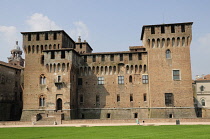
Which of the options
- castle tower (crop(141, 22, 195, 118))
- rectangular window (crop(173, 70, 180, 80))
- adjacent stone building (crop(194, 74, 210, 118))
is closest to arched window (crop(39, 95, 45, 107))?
castle tower (crop(141, 22, 195, 118))

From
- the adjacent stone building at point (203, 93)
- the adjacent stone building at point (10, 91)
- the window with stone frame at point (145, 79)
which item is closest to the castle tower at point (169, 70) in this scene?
the window with stone frame at point (145, 79)

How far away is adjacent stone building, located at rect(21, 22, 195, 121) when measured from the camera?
3478cm

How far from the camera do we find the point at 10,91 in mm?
43625

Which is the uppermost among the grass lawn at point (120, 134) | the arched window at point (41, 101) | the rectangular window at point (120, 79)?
the rectangular window at point (120, 79)

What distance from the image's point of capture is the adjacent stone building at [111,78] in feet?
114

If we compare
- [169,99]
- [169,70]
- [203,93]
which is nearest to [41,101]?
[169,99]

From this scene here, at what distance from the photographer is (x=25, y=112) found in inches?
1422

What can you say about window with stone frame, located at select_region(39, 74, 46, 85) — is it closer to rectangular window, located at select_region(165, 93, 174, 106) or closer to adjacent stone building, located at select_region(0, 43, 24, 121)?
adjacent stone building, located at select_region(0, 43, 24, 121)

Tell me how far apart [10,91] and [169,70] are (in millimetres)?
32240

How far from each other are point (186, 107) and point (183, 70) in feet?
20.2

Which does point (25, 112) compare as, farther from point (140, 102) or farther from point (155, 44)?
point (155, 44)

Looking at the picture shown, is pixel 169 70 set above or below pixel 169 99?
above

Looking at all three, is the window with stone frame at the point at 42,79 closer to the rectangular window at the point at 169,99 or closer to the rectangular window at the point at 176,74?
the rectangular window at the point at 169,99

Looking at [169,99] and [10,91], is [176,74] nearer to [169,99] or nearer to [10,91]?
[169,99]
